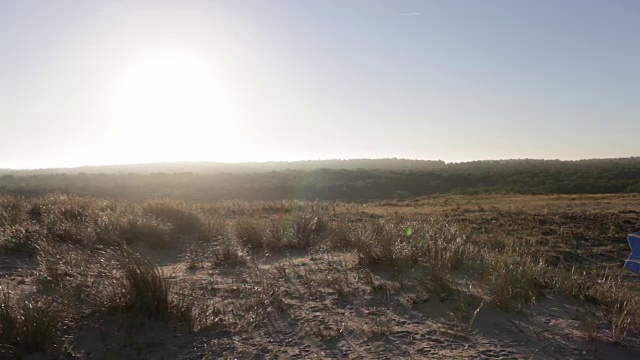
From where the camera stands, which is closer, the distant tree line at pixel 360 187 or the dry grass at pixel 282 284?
the dry grass at pixel 282 284

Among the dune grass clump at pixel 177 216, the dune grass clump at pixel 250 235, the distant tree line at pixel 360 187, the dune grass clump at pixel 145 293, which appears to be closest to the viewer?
the dune grass clump at pixel 145 293

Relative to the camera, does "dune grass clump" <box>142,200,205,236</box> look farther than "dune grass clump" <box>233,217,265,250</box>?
Yes

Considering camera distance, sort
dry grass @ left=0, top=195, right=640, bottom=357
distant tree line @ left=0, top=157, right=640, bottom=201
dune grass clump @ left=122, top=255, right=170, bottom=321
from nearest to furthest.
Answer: dry grass @ left=0, top=195, right=640, bottom=357, dune grass clump @ left=122, top=255, right=170, bottom=321, distant tree line @ left=0, top=157, right=640, bottom=201

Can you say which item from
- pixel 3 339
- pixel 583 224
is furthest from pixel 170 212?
pixel 583 224

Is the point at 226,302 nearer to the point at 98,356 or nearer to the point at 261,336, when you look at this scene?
the point at 261,336

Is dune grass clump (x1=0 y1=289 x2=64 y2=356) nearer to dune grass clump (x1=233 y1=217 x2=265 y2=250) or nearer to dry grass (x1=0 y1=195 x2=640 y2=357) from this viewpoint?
dry grass (x1=0 y1=195 x2=640 y2=357)

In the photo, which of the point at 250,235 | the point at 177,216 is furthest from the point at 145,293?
the point at 177,216

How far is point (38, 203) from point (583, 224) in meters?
18.4

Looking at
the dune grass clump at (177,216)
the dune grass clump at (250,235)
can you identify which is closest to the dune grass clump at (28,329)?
the dune grass clump at (250,235)

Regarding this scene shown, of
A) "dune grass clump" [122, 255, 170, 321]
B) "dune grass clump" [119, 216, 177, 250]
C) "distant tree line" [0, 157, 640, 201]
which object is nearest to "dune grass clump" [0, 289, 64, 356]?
"dune grass clump" [122, 255, 170, 321]

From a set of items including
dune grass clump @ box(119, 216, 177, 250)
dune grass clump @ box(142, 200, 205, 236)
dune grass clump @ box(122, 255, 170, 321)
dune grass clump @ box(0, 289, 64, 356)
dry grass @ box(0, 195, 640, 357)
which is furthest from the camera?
dune grass clump @ box(142, 200, 205, 236)

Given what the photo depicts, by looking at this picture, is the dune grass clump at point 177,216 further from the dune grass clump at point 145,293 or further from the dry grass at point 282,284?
the dune grass clump at point 145,293

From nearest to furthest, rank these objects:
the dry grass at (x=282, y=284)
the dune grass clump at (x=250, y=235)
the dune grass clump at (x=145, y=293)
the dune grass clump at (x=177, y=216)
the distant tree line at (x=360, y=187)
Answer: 1. the dry grass at (x=282, y=284)
2. the dune grass clump at (x=145, y=293)
3. the dune grass clump at (x=250, y=235)
4. the dune grass clump at (x=177, y=216)
5. the distant tree line at (x=360, y=187)

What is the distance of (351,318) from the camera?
5.04 meters
